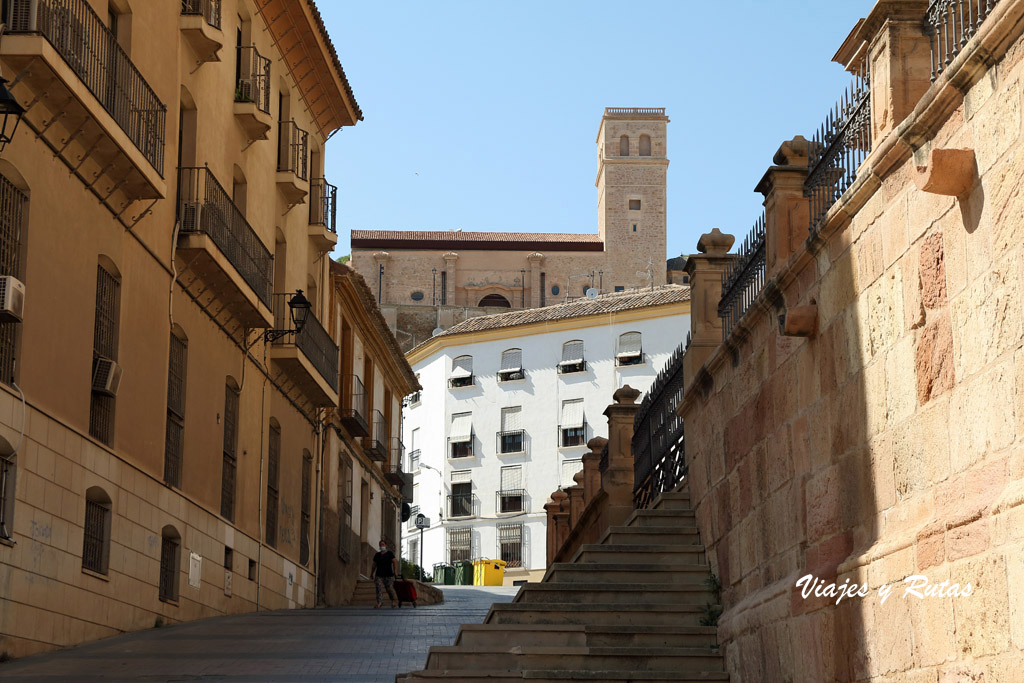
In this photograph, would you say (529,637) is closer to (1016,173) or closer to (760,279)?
(760,279)

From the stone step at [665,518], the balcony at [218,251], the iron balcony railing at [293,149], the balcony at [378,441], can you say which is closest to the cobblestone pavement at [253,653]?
the stone step at [665,518]

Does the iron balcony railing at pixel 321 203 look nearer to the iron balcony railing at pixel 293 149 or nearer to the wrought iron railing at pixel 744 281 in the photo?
the iron balcony railing at pixel 293 149

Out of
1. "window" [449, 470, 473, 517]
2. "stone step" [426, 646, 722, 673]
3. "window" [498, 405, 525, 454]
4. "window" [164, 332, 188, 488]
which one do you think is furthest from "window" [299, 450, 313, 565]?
"window" [449, 470, 473, 517]

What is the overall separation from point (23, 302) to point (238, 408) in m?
9.34

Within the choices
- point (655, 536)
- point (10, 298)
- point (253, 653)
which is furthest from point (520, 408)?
point (10, 298)

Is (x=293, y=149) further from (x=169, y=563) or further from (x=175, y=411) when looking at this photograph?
(x=169, y=563)

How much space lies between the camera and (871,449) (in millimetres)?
8469

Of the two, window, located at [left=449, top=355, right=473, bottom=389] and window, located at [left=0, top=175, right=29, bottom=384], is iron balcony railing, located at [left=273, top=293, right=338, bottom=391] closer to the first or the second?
window, located at [left=0, top=175, right=29, bottom=384]

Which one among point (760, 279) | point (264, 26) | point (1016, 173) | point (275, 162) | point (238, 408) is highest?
point (264, 26)

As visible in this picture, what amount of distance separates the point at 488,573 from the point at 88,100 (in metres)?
41.4

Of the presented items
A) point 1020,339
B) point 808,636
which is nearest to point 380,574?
point 808,636

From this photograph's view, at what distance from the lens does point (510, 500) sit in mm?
61000

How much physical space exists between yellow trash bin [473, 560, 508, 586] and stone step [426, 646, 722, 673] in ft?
141

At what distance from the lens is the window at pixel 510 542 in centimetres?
6041
